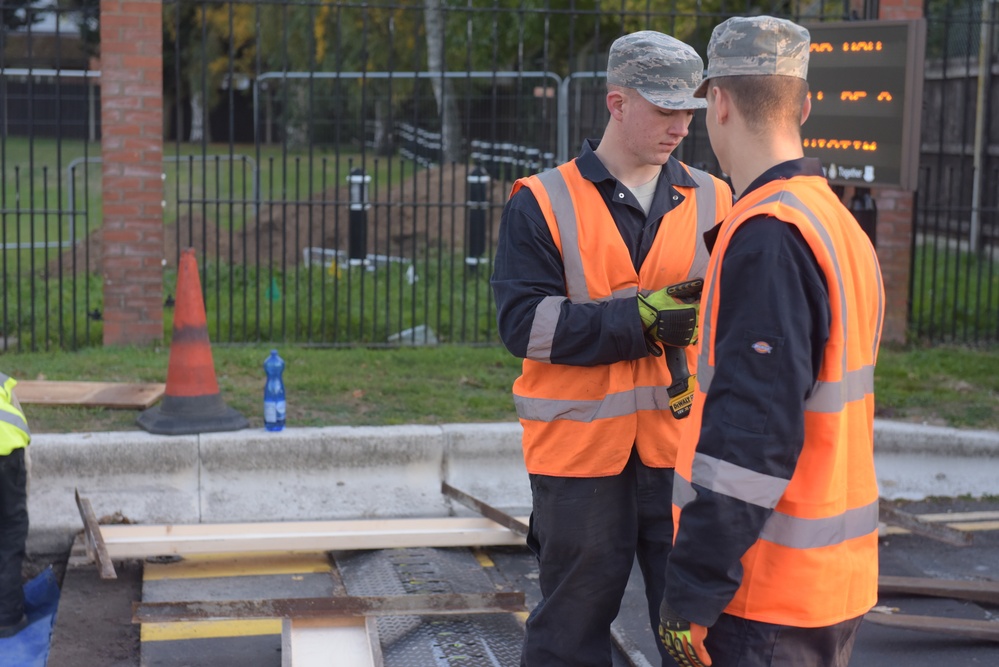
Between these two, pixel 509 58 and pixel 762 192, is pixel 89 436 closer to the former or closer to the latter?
pixel 762 192

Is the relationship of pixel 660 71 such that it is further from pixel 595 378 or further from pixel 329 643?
pixel 329 643

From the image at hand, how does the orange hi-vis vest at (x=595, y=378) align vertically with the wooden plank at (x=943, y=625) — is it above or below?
above

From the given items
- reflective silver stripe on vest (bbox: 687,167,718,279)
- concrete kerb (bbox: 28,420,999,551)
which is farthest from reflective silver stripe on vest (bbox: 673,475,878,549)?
concrete kerb (bbox: 28,420,999,551)

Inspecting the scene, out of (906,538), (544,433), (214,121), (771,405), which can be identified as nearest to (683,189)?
(544,433)

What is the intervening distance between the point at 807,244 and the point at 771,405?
350 millimetres

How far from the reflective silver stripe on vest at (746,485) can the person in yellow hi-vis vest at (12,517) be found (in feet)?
11.2

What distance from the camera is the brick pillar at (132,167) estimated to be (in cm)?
883

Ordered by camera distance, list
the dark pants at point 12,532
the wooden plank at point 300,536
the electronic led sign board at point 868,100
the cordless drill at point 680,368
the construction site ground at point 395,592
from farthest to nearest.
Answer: the electronic led sign board at point 868,100, the wooden plank at point 300,536, the dark pants at point 12,532, the construction site ground at point 395,592, the cordless drill at point 680,368

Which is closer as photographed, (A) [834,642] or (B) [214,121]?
(A) [834,642]

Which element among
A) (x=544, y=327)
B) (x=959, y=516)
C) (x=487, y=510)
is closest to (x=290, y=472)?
(x=487, y=510)

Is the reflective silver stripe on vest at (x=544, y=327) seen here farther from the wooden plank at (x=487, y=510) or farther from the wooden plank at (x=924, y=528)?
the wooden plank at (x=924, y=528)

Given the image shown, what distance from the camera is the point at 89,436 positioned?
6.30m

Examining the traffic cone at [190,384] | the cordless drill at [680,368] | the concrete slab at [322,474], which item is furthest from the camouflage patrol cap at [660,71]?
the traffic cone at [190,384]

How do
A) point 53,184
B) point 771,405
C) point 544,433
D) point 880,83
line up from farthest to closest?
point 53,184
point 880,83
point 544,433
point 771,405
